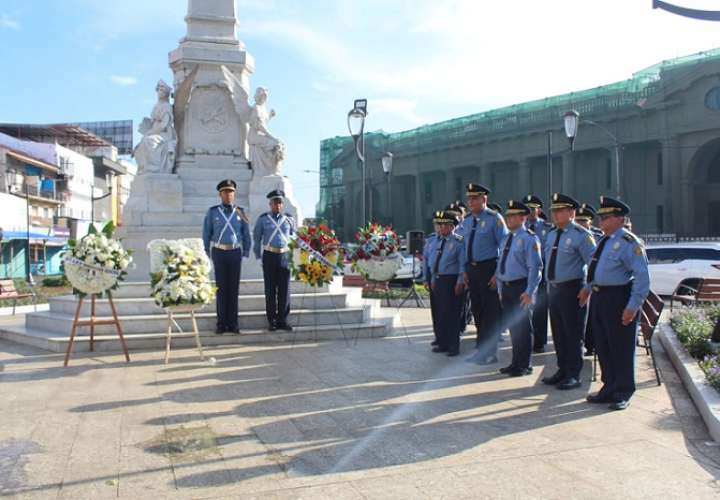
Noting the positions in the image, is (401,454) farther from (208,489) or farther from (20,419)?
(20,419)

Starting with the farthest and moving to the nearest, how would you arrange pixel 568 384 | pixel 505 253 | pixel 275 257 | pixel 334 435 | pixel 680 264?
pixel 680 264
pixel 275 257
pixel 505 253
pixel 568 384
pixel 334 435

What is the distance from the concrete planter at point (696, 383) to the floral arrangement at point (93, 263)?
657 centimetres

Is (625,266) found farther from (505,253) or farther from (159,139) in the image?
(159,139)

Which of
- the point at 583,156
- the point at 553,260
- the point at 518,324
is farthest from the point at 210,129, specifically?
the point at 583,156

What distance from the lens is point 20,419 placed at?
5.95 meters

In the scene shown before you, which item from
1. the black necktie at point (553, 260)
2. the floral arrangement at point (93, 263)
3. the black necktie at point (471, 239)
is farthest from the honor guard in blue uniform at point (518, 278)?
the floral arrangement at point (93, 263)

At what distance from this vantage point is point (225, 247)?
9789 millimetres

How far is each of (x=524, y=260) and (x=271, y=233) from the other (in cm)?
392

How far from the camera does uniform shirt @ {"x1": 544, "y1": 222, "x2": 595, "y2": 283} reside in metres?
7.41

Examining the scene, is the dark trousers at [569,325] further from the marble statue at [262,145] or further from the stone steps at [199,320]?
the marble statue at [262,145]

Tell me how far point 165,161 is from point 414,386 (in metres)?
7.86

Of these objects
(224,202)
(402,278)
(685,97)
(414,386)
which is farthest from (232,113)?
(685,97)

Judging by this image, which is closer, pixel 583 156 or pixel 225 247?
pixel 225 247

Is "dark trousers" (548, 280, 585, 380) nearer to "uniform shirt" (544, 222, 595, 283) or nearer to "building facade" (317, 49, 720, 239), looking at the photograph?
"uniform shirt" (544, 222, 595, 283)
